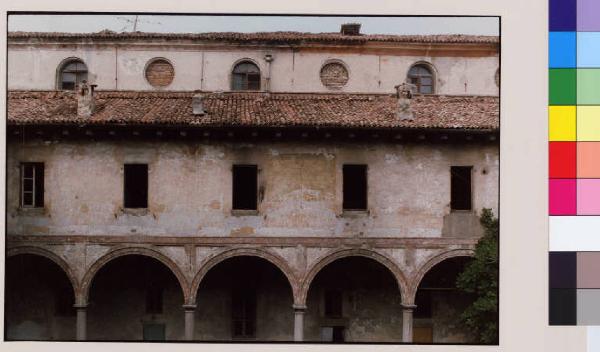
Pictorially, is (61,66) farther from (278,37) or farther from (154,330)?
(154,330)

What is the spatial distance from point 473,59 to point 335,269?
189 inches

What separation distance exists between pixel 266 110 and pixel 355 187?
212cm

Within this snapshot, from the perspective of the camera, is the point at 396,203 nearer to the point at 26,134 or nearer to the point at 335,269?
the point at 335,269

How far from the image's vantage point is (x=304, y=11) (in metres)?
11.7

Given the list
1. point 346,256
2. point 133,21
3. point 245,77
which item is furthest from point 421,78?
point 133,21

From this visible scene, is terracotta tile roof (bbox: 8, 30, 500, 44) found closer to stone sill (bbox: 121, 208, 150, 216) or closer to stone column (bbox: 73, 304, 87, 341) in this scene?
stone sill (bbox: 121, 208, 150, 216)

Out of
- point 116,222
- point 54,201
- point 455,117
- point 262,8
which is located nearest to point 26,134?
point 54,201

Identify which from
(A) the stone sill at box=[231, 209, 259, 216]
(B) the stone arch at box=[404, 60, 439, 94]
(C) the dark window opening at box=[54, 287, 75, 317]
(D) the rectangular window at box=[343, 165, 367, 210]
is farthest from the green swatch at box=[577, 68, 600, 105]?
(C) the dark window opening at box=[54, 287, 75, 317]

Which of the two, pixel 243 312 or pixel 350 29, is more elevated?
pixel 350 29

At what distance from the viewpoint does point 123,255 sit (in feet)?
45.8

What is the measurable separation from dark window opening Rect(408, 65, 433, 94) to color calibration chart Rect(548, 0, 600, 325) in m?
2.82

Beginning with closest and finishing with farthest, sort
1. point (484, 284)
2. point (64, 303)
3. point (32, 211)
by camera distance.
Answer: point (484, 284), point (32, 211), point (64, 303)

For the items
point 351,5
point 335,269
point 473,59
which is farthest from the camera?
point 335,269

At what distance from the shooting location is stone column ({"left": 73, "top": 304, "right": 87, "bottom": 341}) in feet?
41.9
